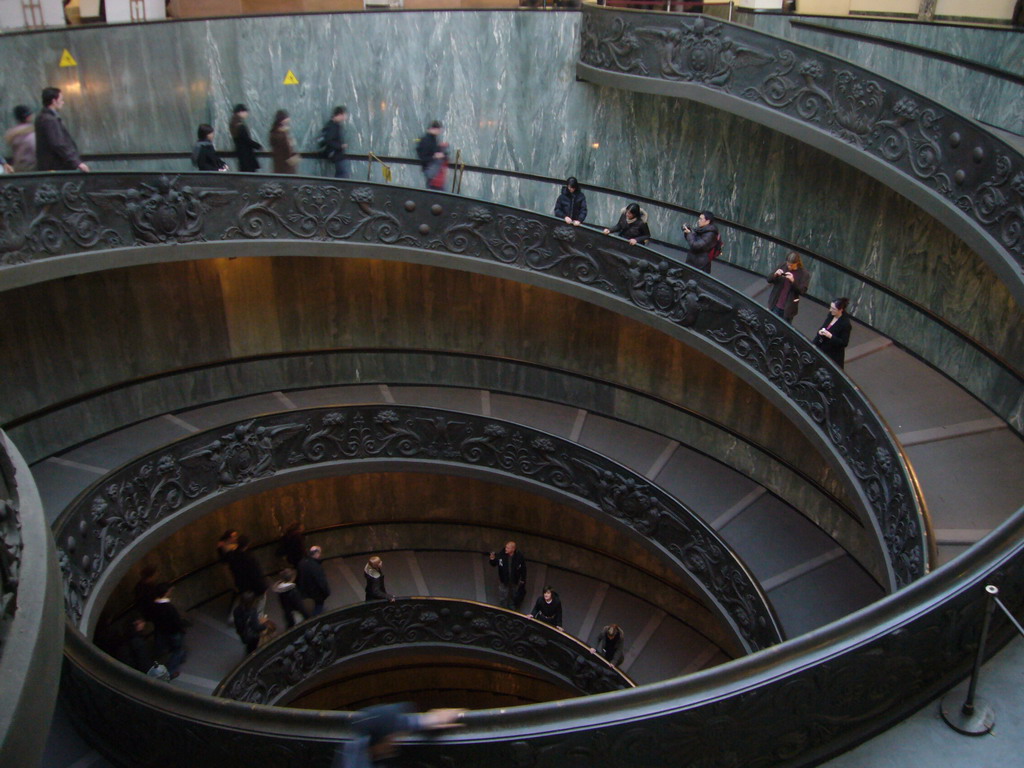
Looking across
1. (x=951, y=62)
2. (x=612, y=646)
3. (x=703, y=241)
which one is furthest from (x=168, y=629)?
(x=951, y=62)

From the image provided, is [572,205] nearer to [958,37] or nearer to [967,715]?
[958,37]

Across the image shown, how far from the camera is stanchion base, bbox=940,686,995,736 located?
438cm

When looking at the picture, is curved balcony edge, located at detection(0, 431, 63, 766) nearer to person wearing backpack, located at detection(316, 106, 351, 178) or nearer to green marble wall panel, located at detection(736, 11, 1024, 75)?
person wearing backpack, located at detection(316, 106, 351, 178)

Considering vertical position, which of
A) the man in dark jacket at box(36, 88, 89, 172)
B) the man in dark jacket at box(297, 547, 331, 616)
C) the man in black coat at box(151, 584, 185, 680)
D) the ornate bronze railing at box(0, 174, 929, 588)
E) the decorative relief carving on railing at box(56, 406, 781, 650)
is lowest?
the man in dark jacket at box(297, 547, 331, 616)

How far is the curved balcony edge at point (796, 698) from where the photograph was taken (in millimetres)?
4297

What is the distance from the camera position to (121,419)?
13.4 m

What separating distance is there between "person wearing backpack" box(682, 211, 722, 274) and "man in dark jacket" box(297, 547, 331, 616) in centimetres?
680

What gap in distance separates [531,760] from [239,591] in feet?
29.6

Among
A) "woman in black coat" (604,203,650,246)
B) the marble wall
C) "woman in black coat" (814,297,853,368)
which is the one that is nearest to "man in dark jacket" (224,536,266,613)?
the marble wall

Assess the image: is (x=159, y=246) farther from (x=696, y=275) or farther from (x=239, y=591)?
(x=696, y=275)

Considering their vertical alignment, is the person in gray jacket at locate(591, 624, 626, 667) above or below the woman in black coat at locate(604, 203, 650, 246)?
Answer: below

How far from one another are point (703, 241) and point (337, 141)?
5971 mm

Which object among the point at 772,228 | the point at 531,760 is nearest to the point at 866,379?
the point at 772,228

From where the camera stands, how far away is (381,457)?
1445 centimetres
